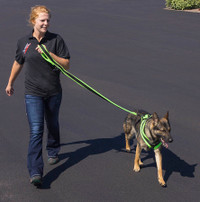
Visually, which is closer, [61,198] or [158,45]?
[61,198]

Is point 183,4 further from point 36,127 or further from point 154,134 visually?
point 36,127

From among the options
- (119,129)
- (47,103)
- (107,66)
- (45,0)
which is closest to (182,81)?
(107,66)

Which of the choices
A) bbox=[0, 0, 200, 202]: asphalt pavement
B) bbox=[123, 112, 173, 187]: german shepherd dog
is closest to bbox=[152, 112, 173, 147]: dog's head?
bbox=[123, 112, 173, 187]: german shepherd dog

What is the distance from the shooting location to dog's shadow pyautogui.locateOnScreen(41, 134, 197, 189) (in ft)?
18.1

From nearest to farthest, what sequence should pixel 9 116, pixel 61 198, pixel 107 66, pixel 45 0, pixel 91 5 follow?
pixel 61 198
pixel 9 116
pixel 107 66
pixel 91 5
pixel 45 0

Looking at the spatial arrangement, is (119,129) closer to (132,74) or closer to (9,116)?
(9,116)

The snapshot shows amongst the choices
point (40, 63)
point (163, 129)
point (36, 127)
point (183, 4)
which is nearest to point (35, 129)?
point (36, 127)

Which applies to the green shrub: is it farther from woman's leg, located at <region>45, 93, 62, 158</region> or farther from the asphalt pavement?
woman's leg, located at <region>45, 93, 62, 158</region>

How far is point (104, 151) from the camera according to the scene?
623 cm

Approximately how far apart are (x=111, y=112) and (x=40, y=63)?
10.3 feet

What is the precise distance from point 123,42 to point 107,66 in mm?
3016

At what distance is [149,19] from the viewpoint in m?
17.9

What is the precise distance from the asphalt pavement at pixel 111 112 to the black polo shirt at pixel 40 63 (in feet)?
4.46

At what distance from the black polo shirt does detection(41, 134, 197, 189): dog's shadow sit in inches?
50.2
